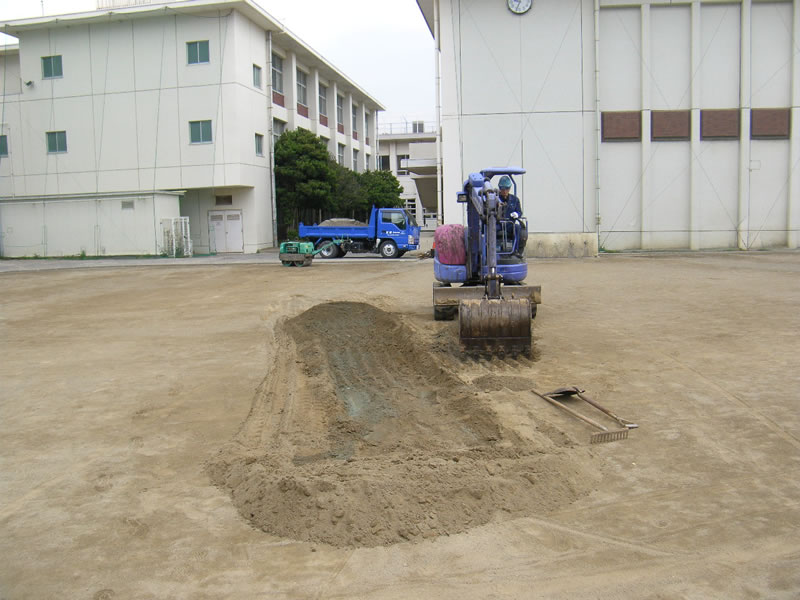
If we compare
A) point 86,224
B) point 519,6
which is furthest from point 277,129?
point 519,6

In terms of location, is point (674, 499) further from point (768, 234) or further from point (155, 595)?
point (768, 234)

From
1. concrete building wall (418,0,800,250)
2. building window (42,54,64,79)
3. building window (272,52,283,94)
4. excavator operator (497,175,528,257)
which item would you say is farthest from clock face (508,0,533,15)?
building window (42,54,64,79)

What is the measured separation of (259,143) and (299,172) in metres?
2.96

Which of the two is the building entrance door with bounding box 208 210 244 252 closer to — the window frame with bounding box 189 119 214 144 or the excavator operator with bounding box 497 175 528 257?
the window frame with bounding box 189 119 214 144

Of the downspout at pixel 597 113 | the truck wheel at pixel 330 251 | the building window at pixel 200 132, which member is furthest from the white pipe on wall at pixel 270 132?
the downspout at pixel 597 113

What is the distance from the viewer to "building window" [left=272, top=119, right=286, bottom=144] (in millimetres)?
44181

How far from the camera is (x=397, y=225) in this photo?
32812 mm

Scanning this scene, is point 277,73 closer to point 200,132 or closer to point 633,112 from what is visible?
point 200,132

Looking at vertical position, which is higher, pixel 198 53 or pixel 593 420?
pixel 198 53

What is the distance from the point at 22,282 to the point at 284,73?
94.6ft

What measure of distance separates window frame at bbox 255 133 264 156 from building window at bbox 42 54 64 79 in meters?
11.7

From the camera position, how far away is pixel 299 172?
43.4m

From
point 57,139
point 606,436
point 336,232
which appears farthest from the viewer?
point 57,139

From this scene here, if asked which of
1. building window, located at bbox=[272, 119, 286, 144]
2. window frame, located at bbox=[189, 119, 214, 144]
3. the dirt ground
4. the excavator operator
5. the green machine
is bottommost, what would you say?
the dirt ground
